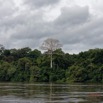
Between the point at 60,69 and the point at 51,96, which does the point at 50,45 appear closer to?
the point at 60,69

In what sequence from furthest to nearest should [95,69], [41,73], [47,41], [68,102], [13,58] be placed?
[13,58], [47,41], [41,73], [95,69], [68,102]

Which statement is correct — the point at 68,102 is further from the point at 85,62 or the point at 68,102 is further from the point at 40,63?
the point at 40,63

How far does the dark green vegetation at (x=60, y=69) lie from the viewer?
88.4m

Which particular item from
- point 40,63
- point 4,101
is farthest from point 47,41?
point 4,101

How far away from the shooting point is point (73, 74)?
8981cm

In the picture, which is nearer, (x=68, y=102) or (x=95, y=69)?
(x=68, y=102)

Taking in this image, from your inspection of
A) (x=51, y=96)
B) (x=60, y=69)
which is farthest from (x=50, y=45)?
(x=51, y=96)

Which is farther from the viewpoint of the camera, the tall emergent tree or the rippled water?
the tall emergent tree

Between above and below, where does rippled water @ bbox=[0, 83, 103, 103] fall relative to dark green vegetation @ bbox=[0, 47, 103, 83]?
below

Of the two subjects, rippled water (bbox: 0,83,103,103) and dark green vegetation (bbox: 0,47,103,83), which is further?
dark green vegetation (bbox: 0,47,103,83)

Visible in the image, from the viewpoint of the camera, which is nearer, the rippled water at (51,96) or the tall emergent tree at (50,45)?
the rippled water at (51,96)

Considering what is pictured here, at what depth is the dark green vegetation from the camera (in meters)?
88.4

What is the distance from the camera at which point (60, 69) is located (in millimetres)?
97750

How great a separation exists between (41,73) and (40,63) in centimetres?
517
